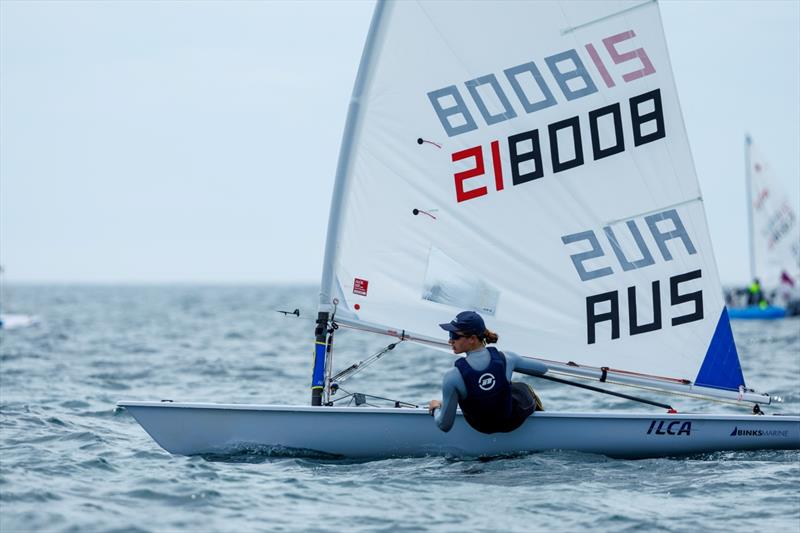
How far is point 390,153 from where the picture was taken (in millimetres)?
8531

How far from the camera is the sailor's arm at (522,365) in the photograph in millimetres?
7938

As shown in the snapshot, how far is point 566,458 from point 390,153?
8.81 feet

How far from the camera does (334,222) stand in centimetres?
856

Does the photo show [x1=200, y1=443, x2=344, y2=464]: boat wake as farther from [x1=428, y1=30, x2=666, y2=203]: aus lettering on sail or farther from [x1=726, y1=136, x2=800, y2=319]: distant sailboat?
[x1=726, y1=136, x2=800, y2=319]: distant sailboat

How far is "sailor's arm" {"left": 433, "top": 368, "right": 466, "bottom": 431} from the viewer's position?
7.73 m

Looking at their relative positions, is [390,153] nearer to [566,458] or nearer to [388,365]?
[566,458]

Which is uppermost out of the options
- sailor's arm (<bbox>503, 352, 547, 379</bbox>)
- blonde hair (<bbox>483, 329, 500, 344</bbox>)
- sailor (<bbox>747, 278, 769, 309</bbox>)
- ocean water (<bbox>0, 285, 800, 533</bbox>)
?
sailor (<bbox>747, 278, 769, 309</bbox>)

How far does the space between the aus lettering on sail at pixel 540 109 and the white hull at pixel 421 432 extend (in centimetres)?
185

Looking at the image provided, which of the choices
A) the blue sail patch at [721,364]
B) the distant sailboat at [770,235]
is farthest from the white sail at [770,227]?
the blue sail patch at [721,364]

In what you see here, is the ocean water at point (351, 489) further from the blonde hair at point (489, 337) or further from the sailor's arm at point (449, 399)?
the blonde hair at point (489, 337)

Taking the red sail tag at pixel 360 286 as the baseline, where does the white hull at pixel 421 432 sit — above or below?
below

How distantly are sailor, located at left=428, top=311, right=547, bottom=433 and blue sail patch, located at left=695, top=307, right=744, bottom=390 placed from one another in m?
1.37

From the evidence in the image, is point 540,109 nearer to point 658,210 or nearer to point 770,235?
point 658,210

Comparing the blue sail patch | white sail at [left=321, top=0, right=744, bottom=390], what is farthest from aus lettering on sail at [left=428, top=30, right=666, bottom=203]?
the blue sail patch
